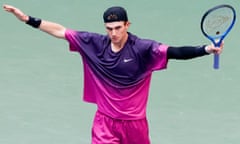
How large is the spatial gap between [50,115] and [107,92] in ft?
→ 8.27

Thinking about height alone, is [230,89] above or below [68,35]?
below

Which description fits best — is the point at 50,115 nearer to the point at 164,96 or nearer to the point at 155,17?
the point at 164,96

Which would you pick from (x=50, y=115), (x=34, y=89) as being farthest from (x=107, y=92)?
(x=34, y=89)

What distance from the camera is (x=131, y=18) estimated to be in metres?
15.4

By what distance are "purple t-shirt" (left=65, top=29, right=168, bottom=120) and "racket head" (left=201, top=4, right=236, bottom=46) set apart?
18.3 inches

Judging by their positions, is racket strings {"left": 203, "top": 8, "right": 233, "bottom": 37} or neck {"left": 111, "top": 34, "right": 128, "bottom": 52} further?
neck {"left": 111, "top": 34, "right": 128, "bottom": 52}

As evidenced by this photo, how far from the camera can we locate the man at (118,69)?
8.67m

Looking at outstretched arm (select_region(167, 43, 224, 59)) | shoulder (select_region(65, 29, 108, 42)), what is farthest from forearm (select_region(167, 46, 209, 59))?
shoulder (select_region(65, 29, 108, 42))

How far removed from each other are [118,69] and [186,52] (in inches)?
29.3

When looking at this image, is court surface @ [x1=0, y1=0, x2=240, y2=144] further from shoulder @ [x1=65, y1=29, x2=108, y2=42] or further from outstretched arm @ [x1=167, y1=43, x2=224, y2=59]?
outstretched arm @ [x1=167, y1=43, x2=224, y2=59]

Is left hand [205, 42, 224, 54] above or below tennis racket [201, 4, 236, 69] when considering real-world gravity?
below

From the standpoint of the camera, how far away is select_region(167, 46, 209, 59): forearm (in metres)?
8.24

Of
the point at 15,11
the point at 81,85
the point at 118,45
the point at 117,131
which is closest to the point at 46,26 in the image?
the point at 15,11

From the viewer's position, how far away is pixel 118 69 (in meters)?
8.78
